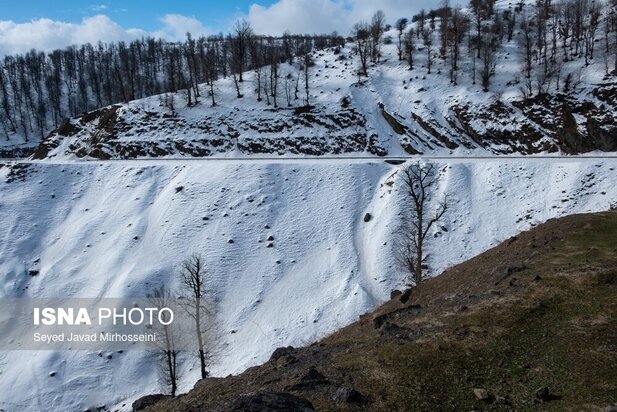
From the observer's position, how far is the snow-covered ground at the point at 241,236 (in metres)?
26.6

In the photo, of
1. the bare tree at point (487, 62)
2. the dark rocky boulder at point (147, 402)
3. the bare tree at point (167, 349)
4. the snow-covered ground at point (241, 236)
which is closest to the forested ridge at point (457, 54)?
the bare tree at point (487, 62)

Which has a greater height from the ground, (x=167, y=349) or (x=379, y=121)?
(x=379, y=121)

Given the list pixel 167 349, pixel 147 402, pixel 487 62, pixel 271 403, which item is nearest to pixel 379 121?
pixel 487 62

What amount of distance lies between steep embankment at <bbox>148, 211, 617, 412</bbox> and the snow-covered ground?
40.6 ft

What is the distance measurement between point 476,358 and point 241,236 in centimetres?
2569

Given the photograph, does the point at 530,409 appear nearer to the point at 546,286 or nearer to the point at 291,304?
the point at 546,286

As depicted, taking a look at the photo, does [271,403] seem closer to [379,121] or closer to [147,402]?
[147,402]

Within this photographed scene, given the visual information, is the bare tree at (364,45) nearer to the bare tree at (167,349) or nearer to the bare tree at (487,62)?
the bare tree at (487,62)

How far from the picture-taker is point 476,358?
11.9 metres

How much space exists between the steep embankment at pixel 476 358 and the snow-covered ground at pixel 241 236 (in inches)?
488

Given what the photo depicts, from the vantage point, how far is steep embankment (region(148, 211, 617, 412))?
10078mm

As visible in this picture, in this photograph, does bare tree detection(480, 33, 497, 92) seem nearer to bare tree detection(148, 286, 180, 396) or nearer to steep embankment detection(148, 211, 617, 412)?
steep embankment detection(148, 211, 617, 412)

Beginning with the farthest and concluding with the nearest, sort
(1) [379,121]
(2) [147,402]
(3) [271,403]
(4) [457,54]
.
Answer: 1. (4) [457,54]
2. (1) [379,121]
3. (2) [147,402]
4. (3) [271,403]

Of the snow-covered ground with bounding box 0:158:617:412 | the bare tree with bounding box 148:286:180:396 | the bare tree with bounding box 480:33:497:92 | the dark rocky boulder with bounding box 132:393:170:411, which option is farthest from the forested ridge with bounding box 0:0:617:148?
the dark rocky boulder with bounding box 132:393:170:411
